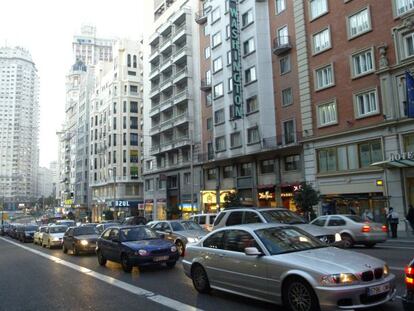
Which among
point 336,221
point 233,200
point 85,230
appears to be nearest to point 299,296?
point 336,221

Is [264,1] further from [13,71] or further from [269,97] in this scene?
[13,71]

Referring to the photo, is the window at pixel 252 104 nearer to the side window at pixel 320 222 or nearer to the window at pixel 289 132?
the window at pixel 289 132

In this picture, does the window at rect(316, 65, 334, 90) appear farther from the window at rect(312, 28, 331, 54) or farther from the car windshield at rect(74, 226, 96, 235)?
the car windshield at rect(74, 226, 96, 235)

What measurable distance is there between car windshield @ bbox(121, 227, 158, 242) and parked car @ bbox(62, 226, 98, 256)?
19.8 feet

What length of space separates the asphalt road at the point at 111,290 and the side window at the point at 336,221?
140 inches

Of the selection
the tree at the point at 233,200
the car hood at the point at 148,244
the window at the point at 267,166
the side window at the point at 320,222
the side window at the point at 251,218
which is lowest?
the car hood at the point at 148,244

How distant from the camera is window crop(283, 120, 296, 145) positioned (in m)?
35.5

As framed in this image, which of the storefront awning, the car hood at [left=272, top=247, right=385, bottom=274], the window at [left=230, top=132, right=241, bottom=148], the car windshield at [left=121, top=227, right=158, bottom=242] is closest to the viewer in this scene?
the car hood at [left=272, top=247, right=385, bottom=274]

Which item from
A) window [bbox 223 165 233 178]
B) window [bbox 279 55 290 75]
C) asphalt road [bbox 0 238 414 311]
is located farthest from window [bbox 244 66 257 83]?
asphalt road [bbox 0 238 414 311]

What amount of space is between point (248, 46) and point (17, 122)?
9462 centimetres

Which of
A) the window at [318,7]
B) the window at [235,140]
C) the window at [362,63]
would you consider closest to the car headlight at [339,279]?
the window at [362,63]

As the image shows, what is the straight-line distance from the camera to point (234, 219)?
596 inches

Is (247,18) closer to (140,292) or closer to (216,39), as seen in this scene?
(216,39)

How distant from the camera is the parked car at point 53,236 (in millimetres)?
25812
